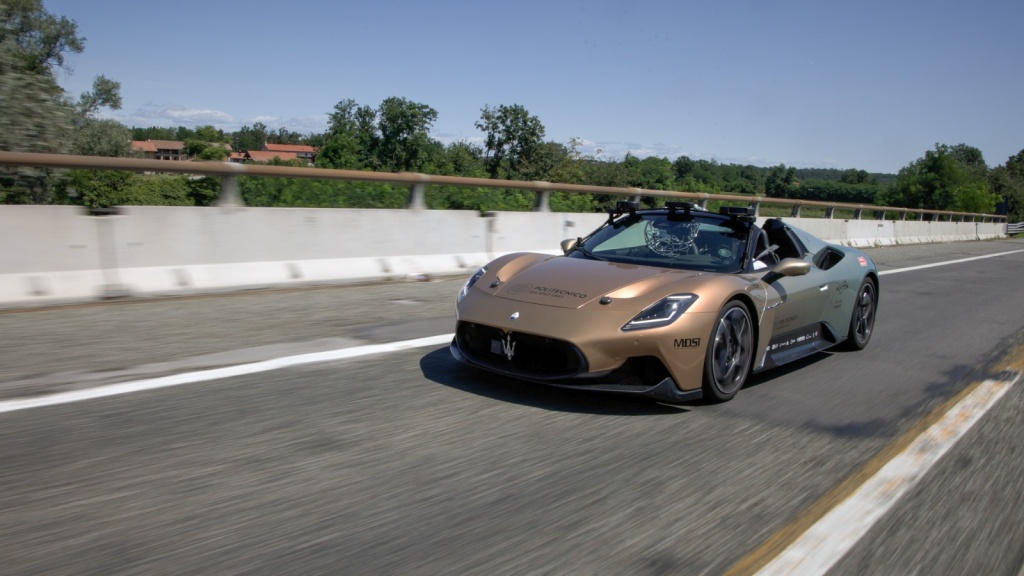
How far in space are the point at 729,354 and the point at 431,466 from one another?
2330 mm

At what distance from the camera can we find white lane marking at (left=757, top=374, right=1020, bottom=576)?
3209mm

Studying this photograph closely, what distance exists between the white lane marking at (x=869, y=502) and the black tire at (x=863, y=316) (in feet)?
6.02

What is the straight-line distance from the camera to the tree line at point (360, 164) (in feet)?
28.2

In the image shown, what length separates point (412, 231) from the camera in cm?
1102

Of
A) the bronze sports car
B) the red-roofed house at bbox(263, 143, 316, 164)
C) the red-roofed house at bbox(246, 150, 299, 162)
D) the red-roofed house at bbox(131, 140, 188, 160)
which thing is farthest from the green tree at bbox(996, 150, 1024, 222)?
the bronze sports car

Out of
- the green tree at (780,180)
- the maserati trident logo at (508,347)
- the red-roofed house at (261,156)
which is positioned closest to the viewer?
the maserati trident logo at (508,347)

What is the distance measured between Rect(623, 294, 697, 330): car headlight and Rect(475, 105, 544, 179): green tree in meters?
96.3

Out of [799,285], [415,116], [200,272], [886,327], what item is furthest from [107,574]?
[415,116]

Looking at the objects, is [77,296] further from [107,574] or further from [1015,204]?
[1015,204]

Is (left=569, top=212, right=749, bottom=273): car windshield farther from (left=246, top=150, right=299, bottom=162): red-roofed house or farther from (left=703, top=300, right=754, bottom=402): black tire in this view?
(left=246, top=150, right=299, bottom=162): red-roofed house

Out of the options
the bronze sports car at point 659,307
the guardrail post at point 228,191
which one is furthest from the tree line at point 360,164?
the bronze sports car at point 659,307

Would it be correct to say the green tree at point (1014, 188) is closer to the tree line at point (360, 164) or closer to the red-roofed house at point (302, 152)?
the tree line at point (360, 164)

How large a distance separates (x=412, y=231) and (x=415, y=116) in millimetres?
105281

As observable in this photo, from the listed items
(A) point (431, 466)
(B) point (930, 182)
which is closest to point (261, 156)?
(A) point (431, 466)
